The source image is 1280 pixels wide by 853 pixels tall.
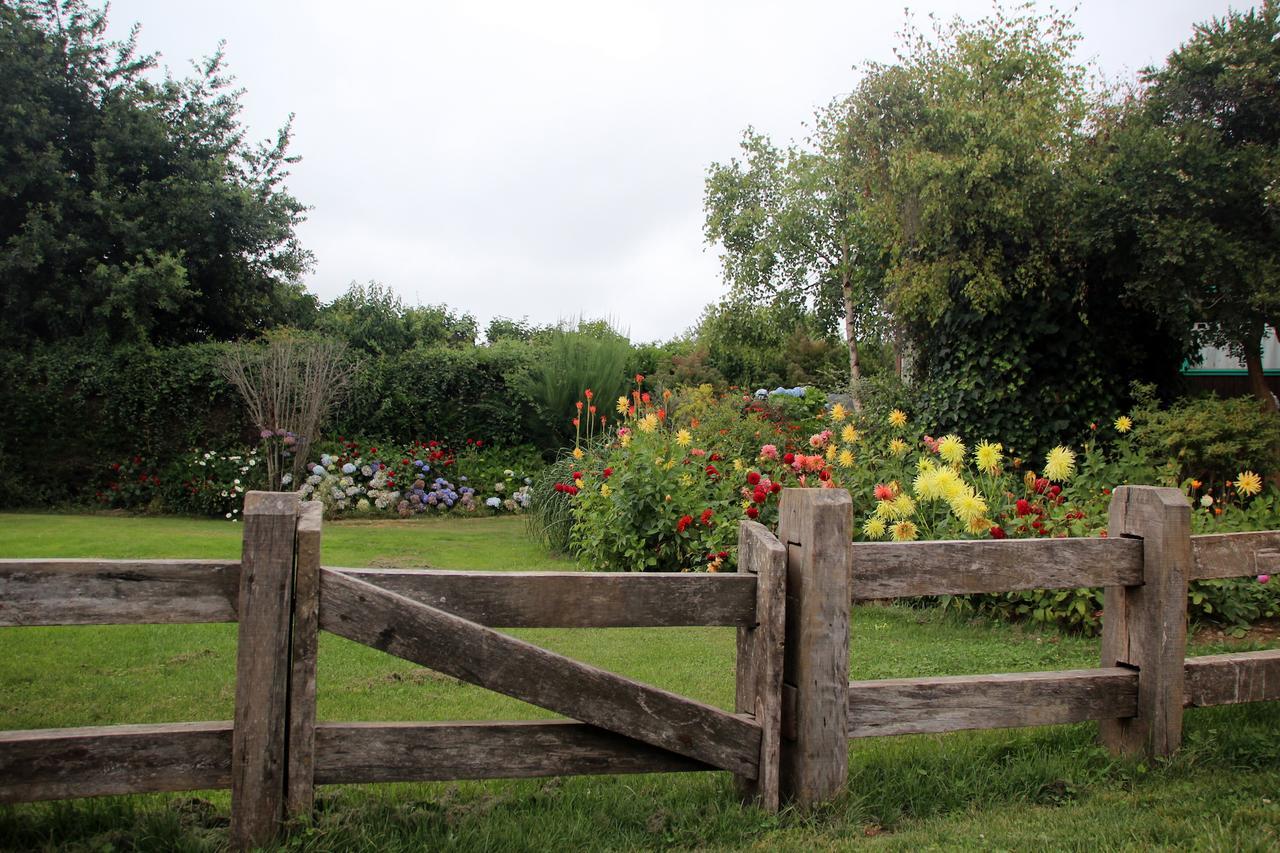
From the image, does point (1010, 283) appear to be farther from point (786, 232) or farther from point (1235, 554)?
point (786, 232)

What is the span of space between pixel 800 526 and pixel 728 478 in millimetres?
5049

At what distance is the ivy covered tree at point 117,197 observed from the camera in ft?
50.3

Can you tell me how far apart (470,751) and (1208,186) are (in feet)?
30.1

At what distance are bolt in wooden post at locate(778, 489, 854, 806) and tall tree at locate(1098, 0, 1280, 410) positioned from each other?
745cm

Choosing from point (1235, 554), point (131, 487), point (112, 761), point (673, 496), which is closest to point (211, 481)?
point (131, 487)

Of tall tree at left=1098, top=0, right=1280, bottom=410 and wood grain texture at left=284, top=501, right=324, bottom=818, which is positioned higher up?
tall tree at left=1098, top=0, right=1280, bottom=410

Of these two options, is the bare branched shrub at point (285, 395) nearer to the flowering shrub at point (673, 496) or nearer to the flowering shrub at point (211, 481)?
the flowering shrub at point (211, 481)

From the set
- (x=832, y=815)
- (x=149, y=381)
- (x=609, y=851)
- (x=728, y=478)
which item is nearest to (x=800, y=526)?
(x=832, y=815)

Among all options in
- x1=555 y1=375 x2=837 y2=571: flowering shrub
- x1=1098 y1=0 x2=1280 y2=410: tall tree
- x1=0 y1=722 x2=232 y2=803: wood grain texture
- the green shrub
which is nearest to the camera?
x1=0 y1=722 x2=232 y2=803: wood grain texture

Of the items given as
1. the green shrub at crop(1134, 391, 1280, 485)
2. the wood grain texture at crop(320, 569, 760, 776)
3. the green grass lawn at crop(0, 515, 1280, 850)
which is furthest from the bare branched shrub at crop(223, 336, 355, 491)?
the wood grain texture at crop(320, 569, 760, 776)

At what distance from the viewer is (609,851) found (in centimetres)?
266

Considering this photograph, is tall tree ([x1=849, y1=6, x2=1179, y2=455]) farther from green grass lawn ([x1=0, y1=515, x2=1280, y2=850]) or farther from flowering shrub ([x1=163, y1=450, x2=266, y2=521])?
flowering shrub ([x1=163, y1=450, x2=266, y2=521])

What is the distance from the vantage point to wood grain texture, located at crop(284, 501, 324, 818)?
8.19 feet

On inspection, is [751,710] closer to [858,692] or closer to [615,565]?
[858,692]
